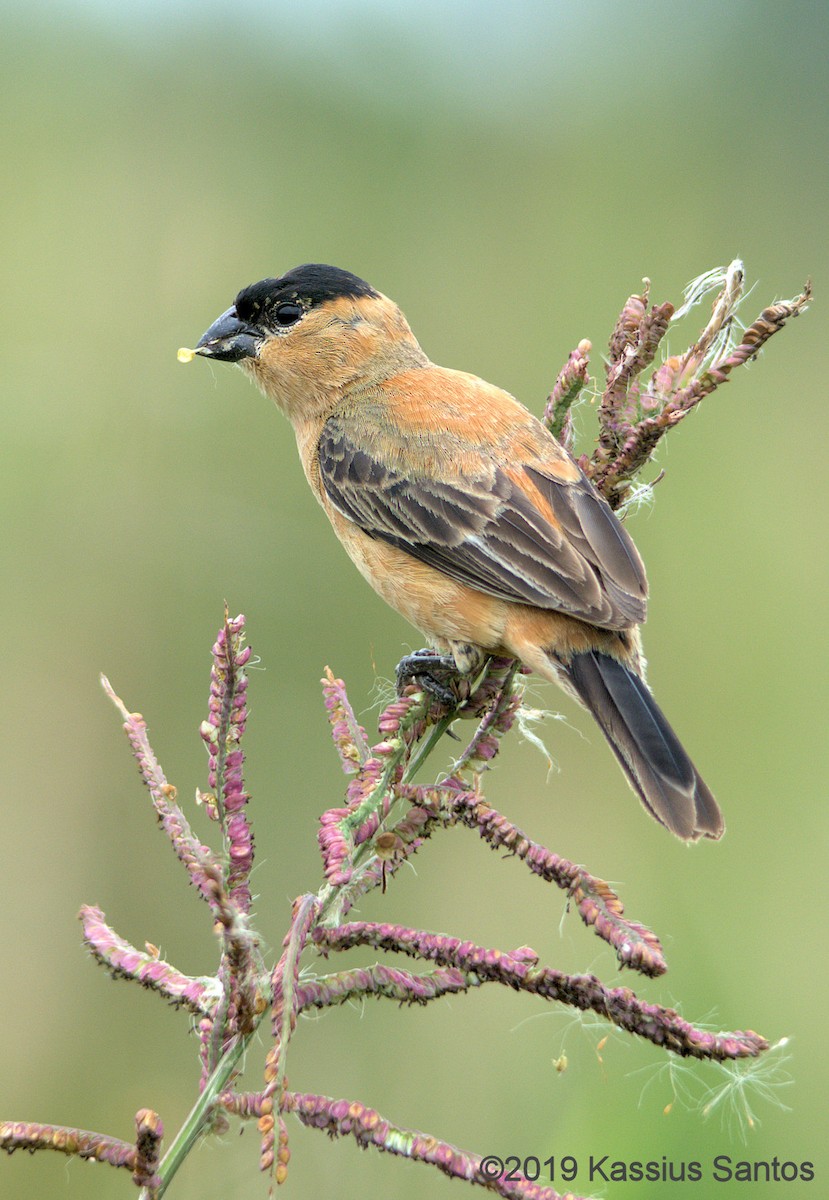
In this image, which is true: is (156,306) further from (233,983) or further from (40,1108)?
(233,983)

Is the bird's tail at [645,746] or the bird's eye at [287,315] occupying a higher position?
the bird's eye at [287,315]

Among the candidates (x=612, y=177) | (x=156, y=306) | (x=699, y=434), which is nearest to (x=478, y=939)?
(x=699, y=434)

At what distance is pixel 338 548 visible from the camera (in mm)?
5305

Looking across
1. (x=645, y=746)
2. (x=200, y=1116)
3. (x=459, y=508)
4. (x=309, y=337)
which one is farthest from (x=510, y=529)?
(x=200, y=1116)

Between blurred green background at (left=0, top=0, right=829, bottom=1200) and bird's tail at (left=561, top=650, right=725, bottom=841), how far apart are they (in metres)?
0.33

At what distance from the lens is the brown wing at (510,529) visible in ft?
11.3

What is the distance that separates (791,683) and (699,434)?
123 cm

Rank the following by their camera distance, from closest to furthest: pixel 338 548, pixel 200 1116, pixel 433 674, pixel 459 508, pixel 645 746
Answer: pixel 200 1116 → pixel 645 746 → pixel 433 674 → pixel 459 508 → pixel 338 548

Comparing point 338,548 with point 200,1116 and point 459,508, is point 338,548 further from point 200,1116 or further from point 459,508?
point 200,1116

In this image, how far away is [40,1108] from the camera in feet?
13.4

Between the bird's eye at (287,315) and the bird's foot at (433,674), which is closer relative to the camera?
the bird's foot at (433,674)

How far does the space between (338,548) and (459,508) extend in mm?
1572

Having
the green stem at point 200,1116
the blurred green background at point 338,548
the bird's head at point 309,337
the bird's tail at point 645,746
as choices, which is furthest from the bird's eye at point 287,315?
the green stem at point 200,1116

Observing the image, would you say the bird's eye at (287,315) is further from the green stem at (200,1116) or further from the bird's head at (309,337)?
the green stem at (200,1116)
